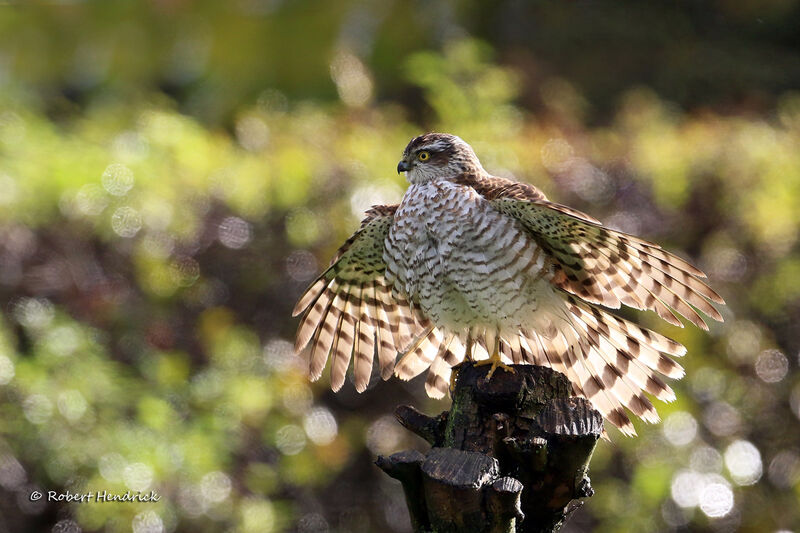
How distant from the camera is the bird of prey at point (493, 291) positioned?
2.86 m

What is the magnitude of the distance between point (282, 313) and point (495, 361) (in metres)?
2.29

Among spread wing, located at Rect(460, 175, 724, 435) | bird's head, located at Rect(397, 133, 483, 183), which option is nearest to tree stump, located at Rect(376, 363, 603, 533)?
spread wing, located at Rect(460, 175, 724, 435)

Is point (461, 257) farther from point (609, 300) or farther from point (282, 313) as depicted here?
point (282, 313)

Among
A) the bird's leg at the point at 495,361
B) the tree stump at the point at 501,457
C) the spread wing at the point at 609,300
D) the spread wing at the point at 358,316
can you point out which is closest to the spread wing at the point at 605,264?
the spread wing at the point at 609,300

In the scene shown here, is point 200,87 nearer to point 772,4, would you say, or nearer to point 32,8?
point 32,8

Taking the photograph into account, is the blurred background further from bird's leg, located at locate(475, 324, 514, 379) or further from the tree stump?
the tree stump

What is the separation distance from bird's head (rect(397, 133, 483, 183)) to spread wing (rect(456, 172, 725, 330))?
1.65 feet

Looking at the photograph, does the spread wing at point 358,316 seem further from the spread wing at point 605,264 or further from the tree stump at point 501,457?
the tree stump at point 501,457

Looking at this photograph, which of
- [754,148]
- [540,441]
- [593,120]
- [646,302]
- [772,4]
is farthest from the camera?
[772,4]

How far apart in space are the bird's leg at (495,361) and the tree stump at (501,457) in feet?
0.08

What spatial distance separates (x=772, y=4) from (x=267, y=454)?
8.68 metres

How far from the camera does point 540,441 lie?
2230mm

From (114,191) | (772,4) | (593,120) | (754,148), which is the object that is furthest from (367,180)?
(772,4)

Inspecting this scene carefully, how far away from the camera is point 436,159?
352 centimetres
